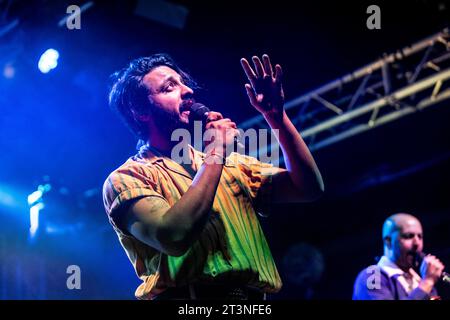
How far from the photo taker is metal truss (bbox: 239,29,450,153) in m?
5.70

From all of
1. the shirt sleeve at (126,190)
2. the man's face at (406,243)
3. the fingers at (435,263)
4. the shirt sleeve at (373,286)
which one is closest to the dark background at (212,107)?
the man's face at (406,243)

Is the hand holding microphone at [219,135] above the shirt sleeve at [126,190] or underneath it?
above

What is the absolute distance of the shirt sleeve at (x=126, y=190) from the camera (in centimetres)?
208

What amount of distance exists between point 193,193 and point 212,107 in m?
4.56

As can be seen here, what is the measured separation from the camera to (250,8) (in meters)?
5.75

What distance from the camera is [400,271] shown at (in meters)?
4.72

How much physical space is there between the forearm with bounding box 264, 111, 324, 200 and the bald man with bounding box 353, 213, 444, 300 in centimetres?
222

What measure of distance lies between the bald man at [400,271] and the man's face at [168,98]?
8.40 ft

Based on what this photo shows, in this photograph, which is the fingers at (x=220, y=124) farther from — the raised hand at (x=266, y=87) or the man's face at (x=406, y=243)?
the man's face at (x=406, y=243)

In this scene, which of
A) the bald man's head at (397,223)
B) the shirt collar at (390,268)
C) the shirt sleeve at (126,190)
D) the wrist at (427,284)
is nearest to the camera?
the shirt sleeve at (126,190)

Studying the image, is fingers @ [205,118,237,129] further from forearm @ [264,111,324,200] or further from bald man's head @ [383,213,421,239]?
bald man's head @ [383,213,421,239]

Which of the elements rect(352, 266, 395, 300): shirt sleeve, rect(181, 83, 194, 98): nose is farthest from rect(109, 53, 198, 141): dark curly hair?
rect(352, 266, 395, 300): shirt sleeve

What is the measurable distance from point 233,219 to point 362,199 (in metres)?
5.51
